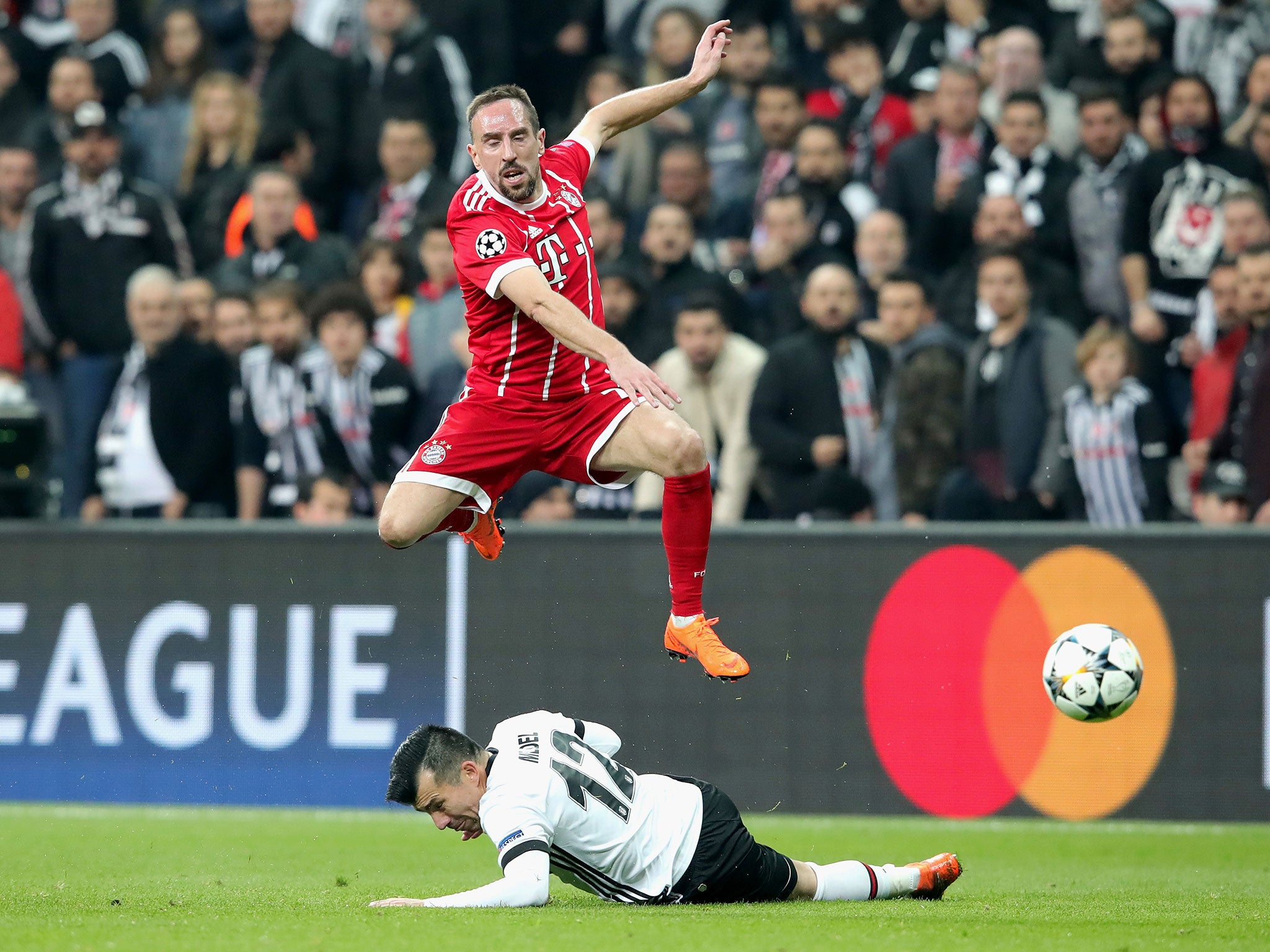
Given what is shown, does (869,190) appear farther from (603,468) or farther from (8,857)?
(8,857)

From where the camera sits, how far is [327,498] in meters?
12.0

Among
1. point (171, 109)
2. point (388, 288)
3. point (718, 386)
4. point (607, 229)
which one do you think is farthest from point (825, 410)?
point (171, 109)

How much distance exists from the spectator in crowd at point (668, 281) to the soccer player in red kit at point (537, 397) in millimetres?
3854

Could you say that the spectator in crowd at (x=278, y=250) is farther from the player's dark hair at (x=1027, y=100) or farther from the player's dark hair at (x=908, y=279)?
the player's dark hair at (x=1027, y=100)

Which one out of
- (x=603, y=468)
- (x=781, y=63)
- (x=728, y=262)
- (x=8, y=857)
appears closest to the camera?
(x=603, y=468)

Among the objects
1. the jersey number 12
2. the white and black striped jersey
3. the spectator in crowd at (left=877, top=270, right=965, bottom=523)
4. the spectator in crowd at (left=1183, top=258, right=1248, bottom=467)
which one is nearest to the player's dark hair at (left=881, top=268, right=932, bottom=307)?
the spectator in crowd at (left=877, top=270, right=965, bottom=523)

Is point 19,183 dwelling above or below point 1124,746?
above

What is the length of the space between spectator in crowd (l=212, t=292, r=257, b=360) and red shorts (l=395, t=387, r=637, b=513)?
4.82 metres

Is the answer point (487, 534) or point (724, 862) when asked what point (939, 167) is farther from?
point (724, 862)

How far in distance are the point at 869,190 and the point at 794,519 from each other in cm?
287

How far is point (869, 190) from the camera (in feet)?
43.7

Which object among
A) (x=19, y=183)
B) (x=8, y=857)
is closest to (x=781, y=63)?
(x=19, y=183)

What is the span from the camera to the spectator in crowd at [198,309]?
13.1 metres

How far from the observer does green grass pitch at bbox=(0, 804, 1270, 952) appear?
6246mm
